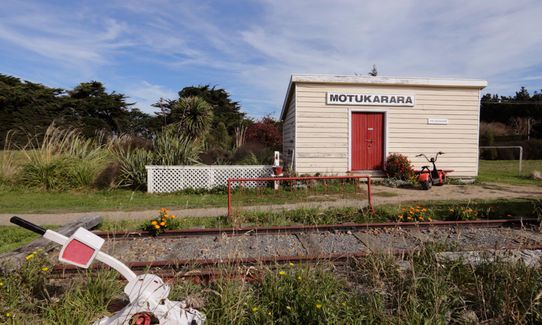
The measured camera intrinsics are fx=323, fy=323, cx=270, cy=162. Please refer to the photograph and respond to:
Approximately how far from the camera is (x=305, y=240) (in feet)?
17.0

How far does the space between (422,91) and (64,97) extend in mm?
30749

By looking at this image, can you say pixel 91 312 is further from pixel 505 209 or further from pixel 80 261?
pixel 505 209

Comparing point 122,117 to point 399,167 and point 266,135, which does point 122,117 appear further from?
point 399,167

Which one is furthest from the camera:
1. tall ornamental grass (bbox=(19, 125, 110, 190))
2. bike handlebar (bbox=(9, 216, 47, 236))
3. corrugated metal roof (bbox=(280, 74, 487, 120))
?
corrugated metal roof (bbox=(280, 74, 487, 120))

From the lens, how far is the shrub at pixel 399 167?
1181 centimetres

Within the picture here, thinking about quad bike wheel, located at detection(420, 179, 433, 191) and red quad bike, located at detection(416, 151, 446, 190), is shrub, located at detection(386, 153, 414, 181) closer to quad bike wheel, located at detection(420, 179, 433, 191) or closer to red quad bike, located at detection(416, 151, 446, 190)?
red quad bike, located at detection(416, 151, 446, 190)

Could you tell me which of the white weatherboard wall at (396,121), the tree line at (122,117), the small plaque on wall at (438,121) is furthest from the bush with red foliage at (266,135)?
the small plaque on wall at (438,121)

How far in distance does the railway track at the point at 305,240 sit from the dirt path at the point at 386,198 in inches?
63.9

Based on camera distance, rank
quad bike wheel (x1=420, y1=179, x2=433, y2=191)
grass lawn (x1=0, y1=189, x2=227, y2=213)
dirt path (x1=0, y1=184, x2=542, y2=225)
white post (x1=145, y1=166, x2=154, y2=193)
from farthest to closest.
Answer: quad bike wheel (x1=420, y1=179, x2=433, y2=191)
white post (x1=145, y1=166, x2=154, y2=193)
grass lawn (x1=0, y1=189, x2=227, y2=213)
dirt path (x1=0, y1=184, x2=542, y2=225)

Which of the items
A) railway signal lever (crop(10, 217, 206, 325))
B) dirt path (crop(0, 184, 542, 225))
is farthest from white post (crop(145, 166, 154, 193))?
railway signal lever (crop(10, 217, 206, 325))

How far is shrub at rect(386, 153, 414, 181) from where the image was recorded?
11.8 meters

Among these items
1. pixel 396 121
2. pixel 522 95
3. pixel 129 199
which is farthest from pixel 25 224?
pixel 522 95

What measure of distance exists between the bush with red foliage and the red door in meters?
6.98

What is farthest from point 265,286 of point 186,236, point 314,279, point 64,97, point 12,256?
point 64,97
